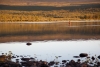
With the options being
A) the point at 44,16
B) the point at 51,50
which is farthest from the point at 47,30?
the point at 44,16

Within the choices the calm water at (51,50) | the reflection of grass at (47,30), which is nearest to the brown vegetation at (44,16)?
the reflection of grass at (47,30)

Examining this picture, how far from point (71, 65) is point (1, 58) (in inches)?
182

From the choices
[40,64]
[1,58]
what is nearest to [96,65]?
[40,64]

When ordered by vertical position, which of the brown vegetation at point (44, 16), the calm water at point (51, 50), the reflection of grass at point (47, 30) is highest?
the calm water at point (51, 50)

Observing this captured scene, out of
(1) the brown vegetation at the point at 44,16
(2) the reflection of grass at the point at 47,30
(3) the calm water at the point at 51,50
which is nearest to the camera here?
(3) the calm water at the point at 51,50

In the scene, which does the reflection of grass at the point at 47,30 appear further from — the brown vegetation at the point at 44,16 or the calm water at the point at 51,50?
the brown vegetation at the point at 44,16

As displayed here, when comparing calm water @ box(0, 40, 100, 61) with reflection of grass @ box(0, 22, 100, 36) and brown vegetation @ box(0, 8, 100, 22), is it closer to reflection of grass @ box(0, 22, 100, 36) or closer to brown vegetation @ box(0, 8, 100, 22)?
reflection of grass @ box(0, 22, 100, 36)

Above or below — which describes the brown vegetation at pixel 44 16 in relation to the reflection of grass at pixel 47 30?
below

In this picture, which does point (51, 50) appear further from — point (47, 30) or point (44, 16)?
point (44, 16)

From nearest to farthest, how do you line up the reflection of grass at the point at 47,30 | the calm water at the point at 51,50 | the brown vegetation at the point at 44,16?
the calm water at the point at 51,50
the reflection of grass at the point at 47,30
the brown vegetation at the point at 44,16

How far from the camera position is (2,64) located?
16844mm

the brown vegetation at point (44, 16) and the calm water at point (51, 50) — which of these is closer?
the calm water at point (51, 50)

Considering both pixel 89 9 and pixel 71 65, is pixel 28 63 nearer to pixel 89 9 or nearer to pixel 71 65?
pixel 71 65

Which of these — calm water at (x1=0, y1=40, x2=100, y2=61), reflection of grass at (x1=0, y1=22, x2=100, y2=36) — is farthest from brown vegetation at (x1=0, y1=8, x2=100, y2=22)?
calm water at (x1=0, y1=40, x2=100, y2=61)
